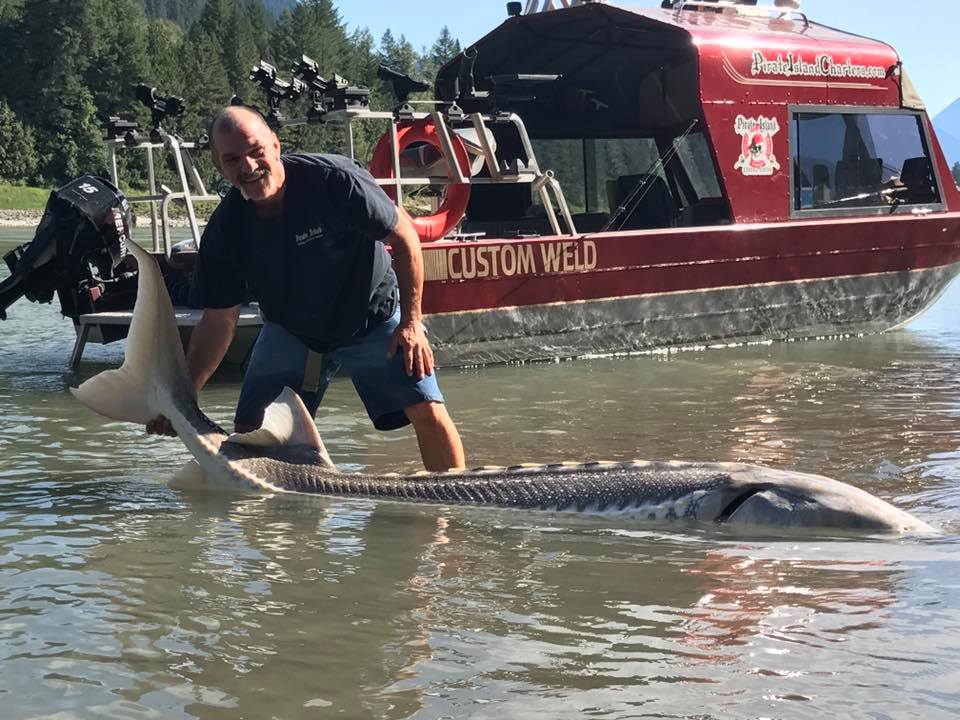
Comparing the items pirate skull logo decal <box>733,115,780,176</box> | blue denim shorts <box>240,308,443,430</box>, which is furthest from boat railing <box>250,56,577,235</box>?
A: blue denim shorts <box>240,308,443,430</box>

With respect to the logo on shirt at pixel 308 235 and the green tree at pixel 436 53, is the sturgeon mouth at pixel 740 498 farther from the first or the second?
the green tree at pixel 436 53

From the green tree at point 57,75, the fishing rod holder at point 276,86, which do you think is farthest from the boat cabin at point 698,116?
the green tree at point 57,75

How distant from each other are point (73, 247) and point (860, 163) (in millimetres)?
7459

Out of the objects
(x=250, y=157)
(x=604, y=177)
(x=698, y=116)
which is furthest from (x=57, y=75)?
(x=250, y=157)

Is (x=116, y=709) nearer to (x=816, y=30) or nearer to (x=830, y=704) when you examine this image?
(x=830, y=704)

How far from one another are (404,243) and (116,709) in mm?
2400

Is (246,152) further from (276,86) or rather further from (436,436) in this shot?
(276,86)

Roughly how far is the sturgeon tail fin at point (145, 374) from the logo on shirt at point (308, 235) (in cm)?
55

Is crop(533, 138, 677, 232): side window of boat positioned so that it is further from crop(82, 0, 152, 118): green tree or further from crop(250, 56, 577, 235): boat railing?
crop(82, 0, 152, 118): green tree

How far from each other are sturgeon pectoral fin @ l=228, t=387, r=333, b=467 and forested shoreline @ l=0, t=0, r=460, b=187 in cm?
7765

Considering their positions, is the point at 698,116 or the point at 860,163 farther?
the point at 860,163

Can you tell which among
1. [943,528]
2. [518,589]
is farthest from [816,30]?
[518,589]

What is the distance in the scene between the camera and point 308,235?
499 cm

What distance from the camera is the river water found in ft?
10.3
